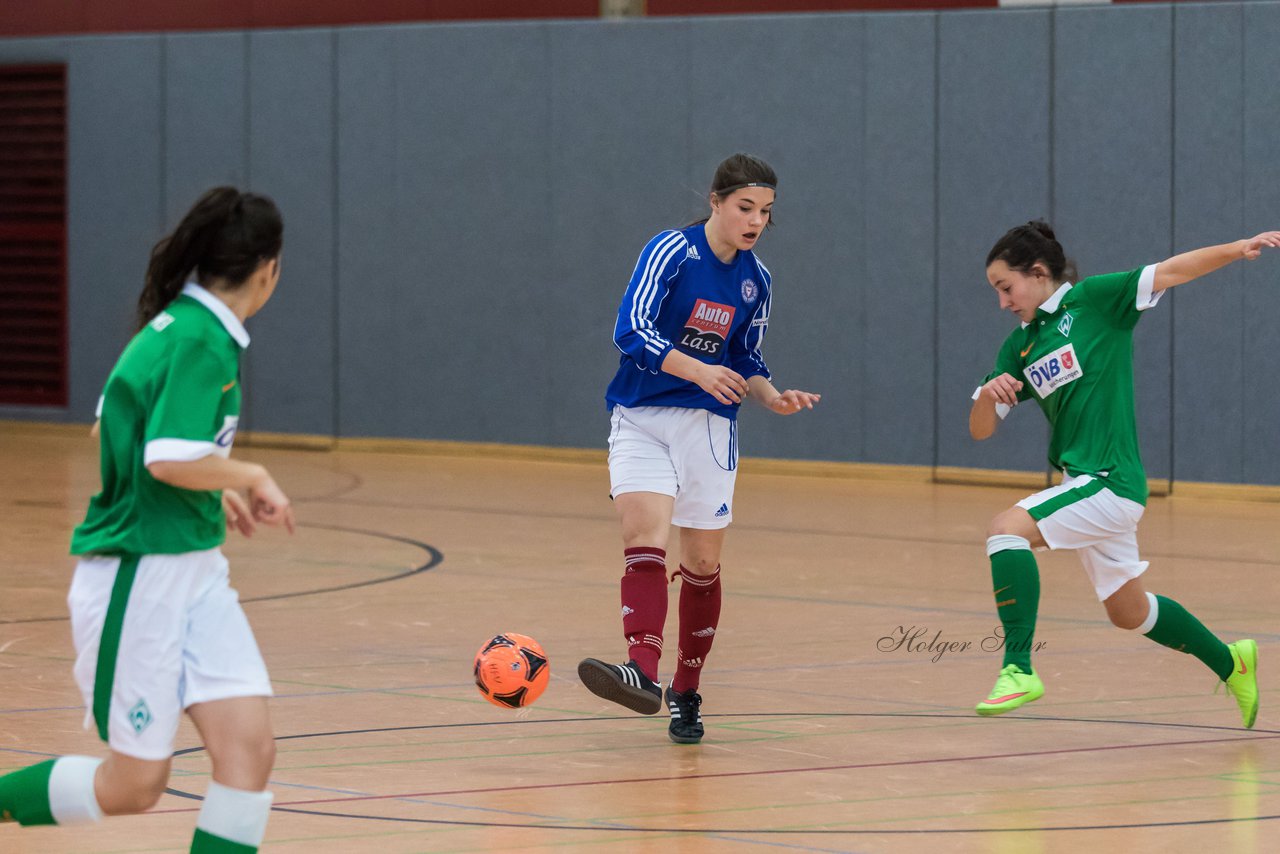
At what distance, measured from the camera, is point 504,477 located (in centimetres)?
1466

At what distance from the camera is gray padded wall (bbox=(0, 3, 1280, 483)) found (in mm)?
13367

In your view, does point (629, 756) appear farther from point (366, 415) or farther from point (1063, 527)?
point (366, 415)

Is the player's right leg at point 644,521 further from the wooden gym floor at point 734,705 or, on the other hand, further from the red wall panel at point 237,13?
the red wall panel at point 237,13

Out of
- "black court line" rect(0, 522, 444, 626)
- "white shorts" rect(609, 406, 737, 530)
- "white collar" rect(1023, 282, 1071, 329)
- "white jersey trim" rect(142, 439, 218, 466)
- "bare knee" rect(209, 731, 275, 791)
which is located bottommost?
"black court line" rect(0, 522, 444, 626)

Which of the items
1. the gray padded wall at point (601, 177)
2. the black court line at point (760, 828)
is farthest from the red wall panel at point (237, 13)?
the black court line at point (760, 828)

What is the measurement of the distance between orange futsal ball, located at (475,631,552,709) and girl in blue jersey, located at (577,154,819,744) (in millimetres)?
173

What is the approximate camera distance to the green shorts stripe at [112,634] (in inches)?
154

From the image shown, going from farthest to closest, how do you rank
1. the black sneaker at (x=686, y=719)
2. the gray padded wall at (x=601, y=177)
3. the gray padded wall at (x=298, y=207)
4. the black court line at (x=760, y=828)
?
the gray padded wall at (x=298, y=207) < the gray padded wall at (x=601, y=177) < the black sneaker at (x=686, y=719) < the black court line at (x=760, y=828)

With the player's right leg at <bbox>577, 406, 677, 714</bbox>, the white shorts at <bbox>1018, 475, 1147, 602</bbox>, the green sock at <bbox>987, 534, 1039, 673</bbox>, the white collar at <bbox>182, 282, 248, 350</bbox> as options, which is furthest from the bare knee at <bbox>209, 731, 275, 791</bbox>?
the white shorts at <bbox>1018, 475, 1147, 602</bbox>

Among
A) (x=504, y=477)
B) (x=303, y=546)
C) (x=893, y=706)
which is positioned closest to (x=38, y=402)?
(x=504, y=477)

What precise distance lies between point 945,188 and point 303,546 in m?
5.66

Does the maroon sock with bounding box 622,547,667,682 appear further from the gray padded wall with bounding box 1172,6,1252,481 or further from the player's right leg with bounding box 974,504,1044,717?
the gray padded wall with bounding box 1172,6,1252,481

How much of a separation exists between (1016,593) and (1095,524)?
12.8 inches

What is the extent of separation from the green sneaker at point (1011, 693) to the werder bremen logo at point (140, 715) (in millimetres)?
2887
